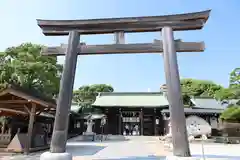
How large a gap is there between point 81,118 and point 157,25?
2453 cm

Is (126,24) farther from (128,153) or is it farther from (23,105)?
(23,105)

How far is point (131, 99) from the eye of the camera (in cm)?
3312

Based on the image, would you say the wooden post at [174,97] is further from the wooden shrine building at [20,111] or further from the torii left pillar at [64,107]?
the wooden shrine building at [20,111]

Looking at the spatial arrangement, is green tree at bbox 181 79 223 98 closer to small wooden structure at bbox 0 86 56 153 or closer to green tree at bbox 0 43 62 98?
green tree at bbox 0 43 62 98

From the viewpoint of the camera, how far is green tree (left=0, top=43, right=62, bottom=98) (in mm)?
21214

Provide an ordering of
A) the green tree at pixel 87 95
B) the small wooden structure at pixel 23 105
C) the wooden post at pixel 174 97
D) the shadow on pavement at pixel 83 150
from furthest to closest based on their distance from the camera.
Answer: the green tree at pixel 87 95 → the shadow on pavement at pixel 83 150 → the small wooden structure at pixel 23 105 → the wooden post at pixel 174 97

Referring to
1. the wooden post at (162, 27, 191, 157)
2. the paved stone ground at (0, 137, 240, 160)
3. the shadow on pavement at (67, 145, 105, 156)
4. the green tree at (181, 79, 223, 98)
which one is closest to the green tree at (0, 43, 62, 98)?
the shadow on pavement at (67, 145, 105, 156)

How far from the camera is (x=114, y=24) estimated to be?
818cm

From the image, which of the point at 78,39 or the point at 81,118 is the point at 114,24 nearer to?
the point at 78,39

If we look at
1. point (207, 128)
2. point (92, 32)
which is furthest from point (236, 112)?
point (92, 32)

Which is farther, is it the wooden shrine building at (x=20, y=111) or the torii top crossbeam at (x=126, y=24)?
the wooden shrine building at (x=20, y=111)

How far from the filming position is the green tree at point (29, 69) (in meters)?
21.2

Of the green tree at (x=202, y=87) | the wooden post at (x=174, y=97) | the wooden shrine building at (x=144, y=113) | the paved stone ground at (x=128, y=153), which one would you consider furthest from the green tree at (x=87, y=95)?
the wooden post at (x=174, y=97)

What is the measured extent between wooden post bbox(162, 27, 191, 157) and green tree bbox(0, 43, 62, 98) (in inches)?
637
